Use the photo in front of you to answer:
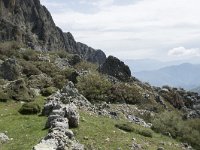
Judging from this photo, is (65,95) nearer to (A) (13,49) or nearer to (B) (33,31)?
(A) (13,49)

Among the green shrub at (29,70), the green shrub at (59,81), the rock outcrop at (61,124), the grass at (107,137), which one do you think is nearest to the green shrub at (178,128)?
the grass at (107,137)

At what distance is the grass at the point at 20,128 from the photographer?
104 feet

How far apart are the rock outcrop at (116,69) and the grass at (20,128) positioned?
54537 millimetres

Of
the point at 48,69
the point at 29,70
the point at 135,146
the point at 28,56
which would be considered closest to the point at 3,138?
the point at 135,146

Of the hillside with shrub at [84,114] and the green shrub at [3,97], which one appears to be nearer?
the hillside with shrub at [84,114]

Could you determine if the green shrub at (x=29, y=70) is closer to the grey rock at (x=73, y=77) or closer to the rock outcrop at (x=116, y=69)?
the grey rock at (x=73, y=77)

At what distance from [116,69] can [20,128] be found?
67.9 m

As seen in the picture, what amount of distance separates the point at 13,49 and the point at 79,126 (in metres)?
78.0

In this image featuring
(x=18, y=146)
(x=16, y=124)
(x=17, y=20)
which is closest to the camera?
(x=18, y=146)

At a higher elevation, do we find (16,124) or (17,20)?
(17,20)

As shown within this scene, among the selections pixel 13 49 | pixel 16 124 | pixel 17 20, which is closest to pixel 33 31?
pixel 17 20

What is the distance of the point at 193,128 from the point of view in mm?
53938

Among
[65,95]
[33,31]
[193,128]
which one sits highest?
[33,31]

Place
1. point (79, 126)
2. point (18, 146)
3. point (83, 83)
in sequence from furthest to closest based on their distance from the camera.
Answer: point (83, 83) → point (79, 126) → point (18, 146)
